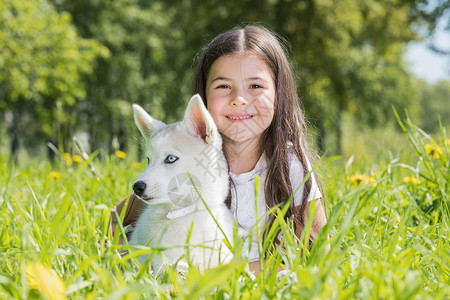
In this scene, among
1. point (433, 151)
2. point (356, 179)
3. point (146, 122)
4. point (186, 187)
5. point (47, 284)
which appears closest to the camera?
point (47, 284)

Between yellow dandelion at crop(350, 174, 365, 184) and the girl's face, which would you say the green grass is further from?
the girl's face

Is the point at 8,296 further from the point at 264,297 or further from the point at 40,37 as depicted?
the point at 40,37

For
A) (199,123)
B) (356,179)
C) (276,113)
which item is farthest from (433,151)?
(199,123)

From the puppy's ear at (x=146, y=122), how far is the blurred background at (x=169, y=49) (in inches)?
268

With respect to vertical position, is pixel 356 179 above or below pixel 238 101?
below

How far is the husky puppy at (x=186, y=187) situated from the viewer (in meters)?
1.80

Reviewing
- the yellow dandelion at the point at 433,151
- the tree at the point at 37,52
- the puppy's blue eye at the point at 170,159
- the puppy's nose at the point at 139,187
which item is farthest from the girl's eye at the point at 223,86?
the tree at the point at 37,52

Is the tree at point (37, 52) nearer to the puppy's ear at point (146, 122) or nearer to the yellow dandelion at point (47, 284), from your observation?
the puppy's ear at point (146, 122)

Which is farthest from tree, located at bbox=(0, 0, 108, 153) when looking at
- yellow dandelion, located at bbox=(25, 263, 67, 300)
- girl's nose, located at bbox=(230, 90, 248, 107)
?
yellow dandelion, located at bbox=(25, 263, 67, 300)

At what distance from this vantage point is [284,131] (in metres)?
2.47

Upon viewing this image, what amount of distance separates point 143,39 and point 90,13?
257cm

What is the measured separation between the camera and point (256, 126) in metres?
2.34

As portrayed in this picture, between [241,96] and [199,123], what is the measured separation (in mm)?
387

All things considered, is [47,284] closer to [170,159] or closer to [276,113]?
[170,159]
